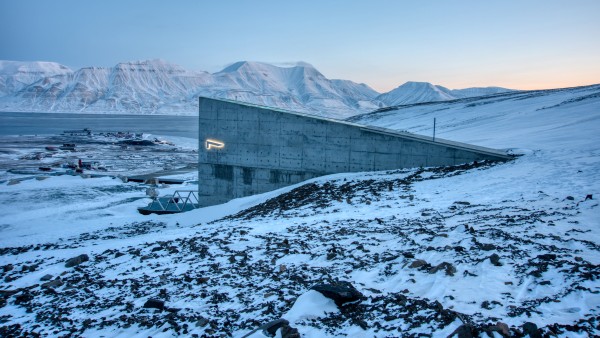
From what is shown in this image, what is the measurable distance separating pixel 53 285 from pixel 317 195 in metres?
9.30

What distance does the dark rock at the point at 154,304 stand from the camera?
605 cm

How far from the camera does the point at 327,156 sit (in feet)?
58.2

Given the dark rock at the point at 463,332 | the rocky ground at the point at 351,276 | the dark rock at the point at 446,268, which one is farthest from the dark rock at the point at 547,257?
the dark rock at the point at 463,332

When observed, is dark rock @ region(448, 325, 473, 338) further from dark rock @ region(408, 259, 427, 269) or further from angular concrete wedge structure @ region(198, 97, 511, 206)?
angular concrete wedge structure @ region(198, 97, 511, 206)

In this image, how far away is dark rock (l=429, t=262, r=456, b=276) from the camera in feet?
18.9

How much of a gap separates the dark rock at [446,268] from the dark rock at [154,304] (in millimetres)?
4557

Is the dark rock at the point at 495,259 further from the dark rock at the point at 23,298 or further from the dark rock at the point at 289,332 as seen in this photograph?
the dark rock at the point at 23,298

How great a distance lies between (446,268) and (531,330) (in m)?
2.04

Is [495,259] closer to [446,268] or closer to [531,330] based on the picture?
[446,268]

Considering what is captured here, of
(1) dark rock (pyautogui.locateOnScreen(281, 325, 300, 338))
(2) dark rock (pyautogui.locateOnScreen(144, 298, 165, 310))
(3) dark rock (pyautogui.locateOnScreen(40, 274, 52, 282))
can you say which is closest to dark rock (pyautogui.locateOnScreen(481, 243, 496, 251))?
(1) dark rock (pyautogui.locateOnScreen(281, 325, 300, 338))

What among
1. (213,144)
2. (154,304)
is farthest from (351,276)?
(213,144)

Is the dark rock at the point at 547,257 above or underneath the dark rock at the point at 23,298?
above

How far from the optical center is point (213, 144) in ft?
63.9

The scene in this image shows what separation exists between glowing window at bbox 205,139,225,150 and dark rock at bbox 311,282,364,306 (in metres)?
14.9
